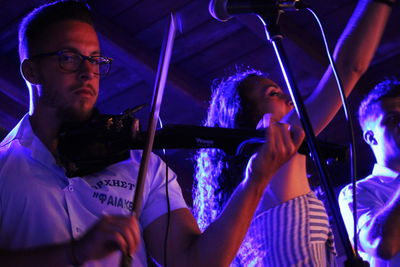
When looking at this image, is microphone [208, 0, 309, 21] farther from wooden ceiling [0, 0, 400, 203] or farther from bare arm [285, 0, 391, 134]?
wooden ceiling [0, 0, 400, 203]

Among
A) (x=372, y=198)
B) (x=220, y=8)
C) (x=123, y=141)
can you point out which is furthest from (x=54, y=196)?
(x=372, y=198)

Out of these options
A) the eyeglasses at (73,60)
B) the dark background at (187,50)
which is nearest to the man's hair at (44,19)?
the eyeglasses at (73,60)

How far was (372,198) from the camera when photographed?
9.04ft

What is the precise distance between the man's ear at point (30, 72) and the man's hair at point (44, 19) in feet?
0.13

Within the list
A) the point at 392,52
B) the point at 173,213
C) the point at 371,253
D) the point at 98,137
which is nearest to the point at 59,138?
the point at 98,137

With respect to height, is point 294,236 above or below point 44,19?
below

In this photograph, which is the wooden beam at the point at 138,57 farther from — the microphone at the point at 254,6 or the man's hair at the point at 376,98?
the microphone at the point at 254,6

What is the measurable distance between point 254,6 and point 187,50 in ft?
6.49

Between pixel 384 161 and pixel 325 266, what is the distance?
122 centimetres

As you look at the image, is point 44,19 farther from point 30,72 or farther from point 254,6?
point 254,6

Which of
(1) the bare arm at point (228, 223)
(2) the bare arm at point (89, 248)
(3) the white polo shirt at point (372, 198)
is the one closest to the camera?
(2) the bare arm at point (89, 248)

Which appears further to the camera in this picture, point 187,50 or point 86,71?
point 187,50

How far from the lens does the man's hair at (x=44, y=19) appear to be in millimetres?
1951

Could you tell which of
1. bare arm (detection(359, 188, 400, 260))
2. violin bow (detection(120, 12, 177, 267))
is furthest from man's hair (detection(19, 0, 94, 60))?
bare arm (detection(359, 188, 400, 260))
